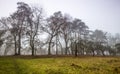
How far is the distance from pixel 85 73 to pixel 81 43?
32631 mm

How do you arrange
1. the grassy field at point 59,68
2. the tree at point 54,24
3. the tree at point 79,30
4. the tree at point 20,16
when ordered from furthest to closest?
the tree at point 79,30
the tree at point 54,24
the tree at point 20,16
the grassy field at point 59,68

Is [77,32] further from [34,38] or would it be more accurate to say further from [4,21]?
[4,21]

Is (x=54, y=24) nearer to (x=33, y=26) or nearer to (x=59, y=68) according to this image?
(x=33, y=26)

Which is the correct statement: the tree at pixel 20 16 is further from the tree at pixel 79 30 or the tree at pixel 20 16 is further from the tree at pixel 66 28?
the tree at pixel 79 30

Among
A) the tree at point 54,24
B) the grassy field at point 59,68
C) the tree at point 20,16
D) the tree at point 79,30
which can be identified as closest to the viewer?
the grassy field at point 59,68

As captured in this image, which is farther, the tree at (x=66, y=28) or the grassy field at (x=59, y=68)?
the tree at (x=66, y=28)

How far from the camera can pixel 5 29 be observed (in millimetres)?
41906

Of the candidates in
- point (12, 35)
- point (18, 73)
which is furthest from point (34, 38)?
point (18, 73)

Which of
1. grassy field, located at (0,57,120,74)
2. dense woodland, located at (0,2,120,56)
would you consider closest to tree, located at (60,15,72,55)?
dense woodland, located at (0,2,120,56)

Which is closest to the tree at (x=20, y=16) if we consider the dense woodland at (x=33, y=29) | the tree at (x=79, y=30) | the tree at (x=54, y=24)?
→ the dense woodland at (x=33, y=29)

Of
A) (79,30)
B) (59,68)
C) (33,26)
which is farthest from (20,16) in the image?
(59,68)

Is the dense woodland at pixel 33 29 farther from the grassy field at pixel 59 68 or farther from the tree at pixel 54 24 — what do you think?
the grassy field at pixel 59 68

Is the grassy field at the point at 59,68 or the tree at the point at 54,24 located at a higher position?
the tree at the point at 54,24

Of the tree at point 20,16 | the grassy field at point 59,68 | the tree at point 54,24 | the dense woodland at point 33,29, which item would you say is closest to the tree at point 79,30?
the dense woodland at point 33,29
